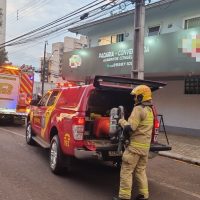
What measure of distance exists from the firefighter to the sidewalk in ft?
16.9

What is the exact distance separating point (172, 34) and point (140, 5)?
1962mm

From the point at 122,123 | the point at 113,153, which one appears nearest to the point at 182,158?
the point at 113,153

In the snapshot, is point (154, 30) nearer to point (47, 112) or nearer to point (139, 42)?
point (139, 42)

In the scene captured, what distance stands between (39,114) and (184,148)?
546 cm

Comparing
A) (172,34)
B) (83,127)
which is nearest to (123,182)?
(83,127)

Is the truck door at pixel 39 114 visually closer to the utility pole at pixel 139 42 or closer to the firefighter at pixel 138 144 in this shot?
the firefighter at pixel 138 144

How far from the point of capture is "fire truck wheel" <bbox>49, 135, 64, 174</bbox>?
→ 801 centimetres

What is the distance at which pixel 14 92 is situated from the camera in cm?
1811

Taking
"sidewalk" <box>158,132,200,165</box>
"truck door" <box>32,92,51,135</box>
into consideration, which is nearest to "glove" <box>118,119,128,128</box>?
"truck door" <box>32,92,51,135</box>

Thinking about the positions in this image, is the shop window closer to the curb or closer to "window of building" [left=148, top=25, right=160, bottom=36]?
"window of building" [left=148, top=25, right=160, bottom=36]

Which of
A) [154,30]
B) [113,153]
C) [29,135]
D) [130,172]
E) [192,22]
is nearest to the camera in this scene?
[130,172]

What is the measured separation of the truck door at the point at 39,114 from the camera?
1015 cm

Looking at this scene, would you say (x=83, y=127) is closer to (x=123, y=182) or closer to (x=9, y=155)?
(x=123, y=182)

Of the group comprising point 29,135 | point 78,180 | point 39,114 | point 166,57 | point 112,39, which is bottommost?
point 78,180
